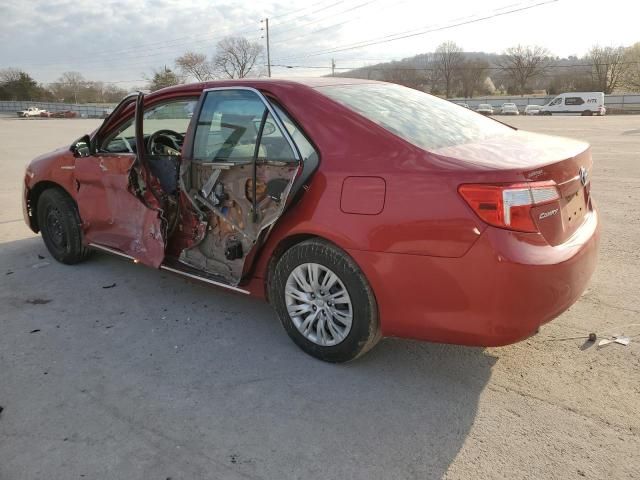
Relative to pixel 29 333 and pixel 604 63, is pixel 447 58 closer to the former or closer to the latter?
pixel 604 63

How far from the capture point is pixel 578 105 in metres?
45.0

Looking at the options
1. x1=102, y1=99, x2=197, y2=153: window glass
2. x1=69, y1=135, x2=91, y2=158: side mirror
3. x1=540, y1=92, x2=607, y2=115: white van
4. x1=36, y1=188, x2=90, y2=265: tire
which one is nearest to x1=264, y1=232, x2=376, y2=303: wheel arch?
x1=102, y1=99, x2=197, y2=153: window glass

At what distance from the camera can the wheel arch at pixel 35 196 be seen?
5.10 m

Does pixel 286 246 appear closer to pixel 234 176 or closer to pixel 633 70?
pixel 234 176

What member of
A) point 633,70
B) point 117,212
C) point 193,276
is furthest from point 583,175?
point 633,70

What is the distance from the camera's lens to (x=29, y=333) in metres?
3.72

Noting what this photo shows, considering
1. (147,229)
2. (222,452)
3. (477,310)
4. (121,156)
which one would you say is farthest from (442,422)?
(121,156)

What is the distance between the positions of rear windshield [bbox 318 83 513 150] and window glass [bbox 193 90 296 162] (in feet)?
1.42

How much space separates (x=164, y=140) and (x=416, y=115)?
233 centimetres

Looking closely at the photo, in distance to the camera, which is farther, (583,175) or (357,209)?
(583,175)

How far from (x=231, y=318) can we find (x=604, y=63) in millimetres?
82699

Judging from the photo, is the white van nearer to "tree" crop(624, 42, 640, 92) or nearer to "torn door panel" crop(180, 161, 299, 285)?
"tree" crop(624, 42, 640, 92)

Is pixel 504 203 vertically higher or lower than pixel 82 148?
lower

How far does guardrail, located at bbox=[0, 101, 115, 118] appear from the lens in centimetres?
6444
